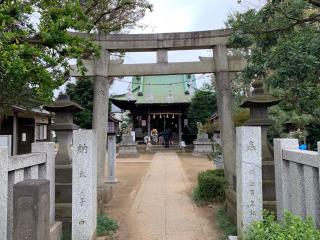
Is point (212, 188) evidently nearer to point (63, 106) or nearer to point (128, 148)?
point (63, 106)

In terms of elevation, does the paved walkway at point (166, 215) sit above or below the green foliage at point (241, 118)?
below

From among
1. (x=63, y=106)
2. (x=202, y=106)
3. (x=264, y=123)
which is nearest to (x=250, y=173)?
(x=264, y=123)

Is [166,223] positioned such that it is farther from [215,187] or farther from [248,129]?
[248,129]

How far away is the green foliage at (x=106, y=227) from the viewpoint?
607 cm

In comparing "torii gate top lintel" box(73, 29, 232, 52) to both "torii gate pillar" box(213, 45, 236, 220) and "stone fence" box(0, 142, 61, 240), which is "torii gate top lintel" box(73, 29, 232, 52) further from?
"stone fence" box(0, 142, 61, 240)

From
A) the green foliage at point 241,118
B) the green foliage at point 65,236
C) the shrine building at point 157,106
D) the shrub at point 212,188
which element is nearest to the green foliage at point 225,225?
the shrub at point 212,188

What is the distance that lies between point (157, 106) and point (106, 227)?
85.8 ft

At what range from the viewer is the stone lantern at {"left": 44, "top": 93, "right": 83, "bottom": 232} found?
618 cm

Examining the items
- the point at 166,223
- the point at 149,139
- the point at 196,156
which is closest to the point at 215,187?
the point at 166,223

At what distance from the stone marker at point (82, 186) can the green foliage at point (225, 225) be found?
2338 millimetres

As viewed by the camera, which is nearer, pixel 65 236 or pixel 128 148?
pixel 65 236

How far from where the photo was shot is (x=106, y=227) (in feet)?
20.7

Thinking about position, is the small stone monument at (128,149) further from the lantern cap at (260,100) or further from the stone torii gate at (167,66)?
the lantern cap at (260,100)

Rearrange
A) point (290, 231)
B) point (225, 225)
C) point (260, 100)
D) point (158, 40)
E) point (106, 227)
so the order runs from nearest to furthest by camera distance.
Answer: point (290, 231) < point (106, 227) < point (225, 225) < point (260, 100) < point (158, 40)
